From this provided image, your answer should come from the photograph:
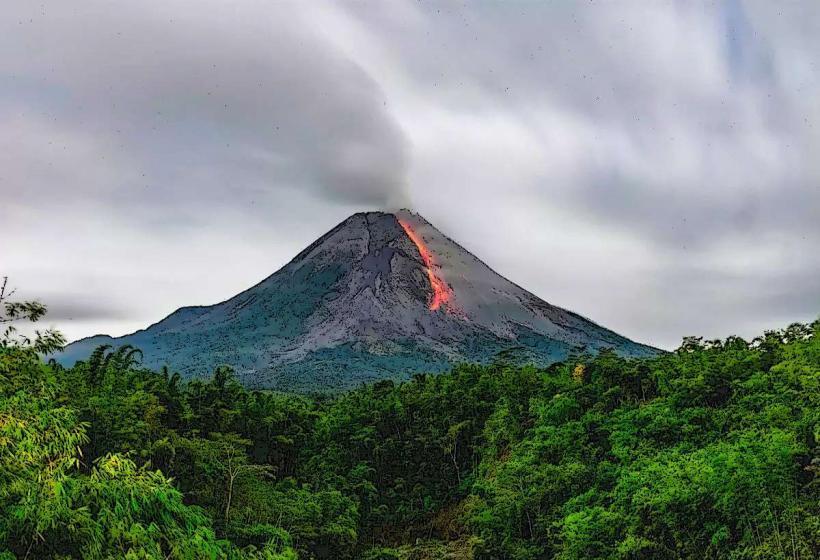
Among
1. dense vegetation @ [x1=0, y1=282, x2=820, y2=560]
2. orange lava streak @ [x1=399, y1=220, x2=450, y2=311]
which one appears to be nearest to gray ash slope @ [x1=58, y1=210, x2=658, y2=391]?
orange lava streak @ [x1=399, y1=220, x2=450, y2=311]

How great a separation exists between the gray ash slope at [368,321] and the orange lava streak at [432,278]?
26 cm

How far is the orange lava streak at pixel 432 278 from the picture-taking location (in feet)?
310

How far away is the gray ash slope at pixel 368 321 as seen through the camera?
74.8m


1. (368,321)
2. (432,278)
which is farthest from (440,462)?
(432,278)

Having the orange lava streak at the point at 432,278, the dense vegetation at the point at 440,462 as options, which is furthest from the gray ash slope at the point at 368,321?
the dense vegetation at the point at 440,462

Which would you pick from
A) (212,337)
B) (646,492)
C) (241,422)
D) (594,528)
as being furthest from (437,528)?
(212,337)

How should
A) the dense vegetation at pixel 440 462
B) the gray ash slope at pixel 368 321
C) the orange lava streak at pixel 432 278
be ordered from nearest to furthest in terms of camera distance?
the dense vegetation at pixel 440 462, the gray ash slope at pixel 368 321, the orange lava streak at pixel 432 278

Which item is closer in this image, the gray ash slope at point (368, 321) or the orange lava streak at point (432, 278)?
the gray ash slope at point (368, 321)

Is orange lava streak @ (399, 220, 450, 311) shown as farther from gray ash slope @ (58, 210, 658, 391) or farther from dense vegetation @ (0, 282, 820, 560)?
dense vegetation @ (0, 282, 820, 560)

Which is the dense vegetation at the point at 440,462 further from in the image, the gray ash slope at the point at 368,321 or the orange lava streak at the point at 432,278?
the orange lava streak at the point at 432,278

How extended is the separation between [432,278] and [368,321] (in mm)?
17637

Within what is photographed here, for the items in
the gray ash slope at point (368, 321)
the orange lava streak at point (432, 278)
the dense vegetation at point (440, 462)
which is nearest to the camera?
the dense vegetation at point (440, 462)

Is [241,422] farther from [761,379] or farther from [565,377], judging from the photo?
[761,379]

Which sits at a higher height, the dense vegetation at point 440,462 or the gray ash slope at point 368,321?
the gray ash slope at point 368,321
